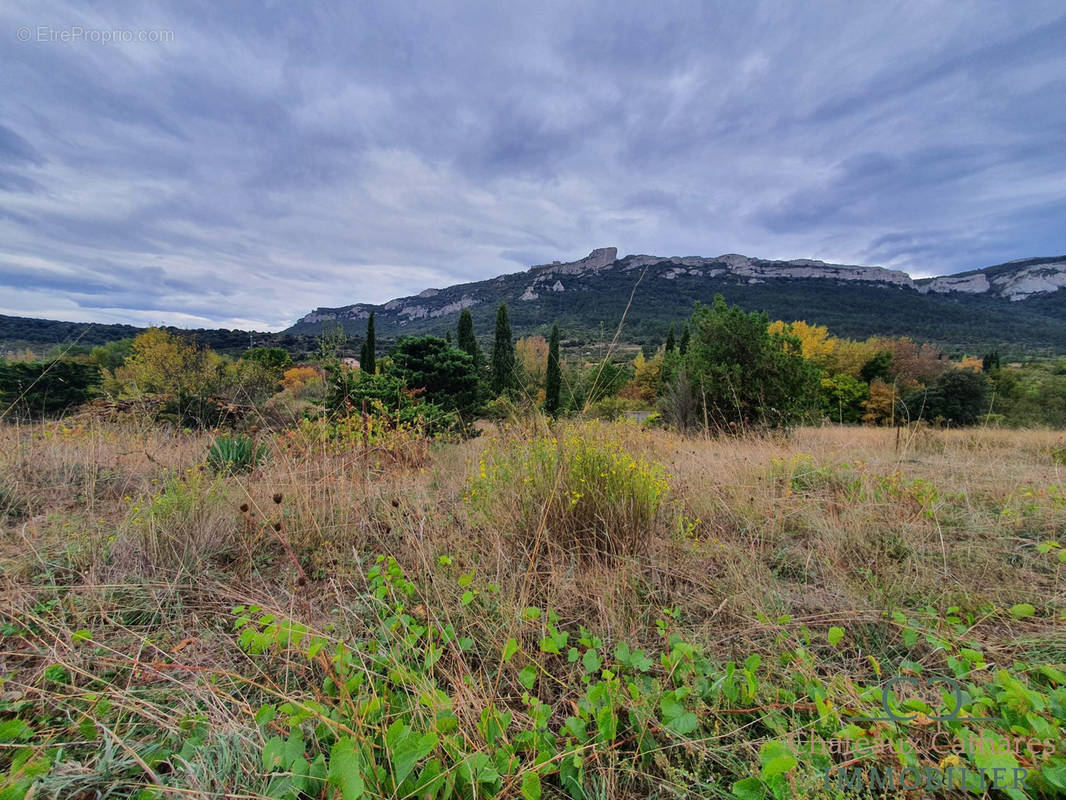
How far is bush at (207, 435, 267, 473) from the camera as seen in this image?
145 inches

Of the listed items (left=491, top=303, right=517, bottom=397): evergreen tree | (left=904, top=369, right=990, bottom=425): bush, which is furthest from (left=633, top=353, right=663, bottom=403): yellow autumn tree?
(left=904, top=369, right=990, bottom=425): bush

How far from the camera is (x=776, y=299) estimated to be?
60.9 meters

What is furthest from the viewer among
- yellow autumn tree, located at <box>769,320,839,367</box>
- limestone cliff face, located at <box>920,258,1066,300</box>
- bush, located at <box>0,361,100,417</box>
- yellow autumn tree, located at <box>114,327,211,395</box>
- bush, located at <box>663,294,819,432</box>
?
limestone cliff face, located at <box>920,258,1066,300</box>

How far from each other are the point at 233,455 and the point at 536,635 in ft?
12.2

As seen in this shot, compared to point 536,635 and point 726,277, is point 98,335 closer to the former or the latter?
point 536,635

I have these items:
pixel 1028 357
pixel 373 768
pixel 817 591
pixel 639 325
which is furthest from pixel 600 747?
pixel 1028 357

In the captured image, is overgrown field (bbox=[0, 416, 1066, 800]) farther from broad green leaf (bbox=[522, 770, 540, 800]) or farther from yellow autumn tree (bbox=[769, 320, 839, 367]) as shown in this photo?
yellow autumn tree (bbox=[769, 320, 839, 367])

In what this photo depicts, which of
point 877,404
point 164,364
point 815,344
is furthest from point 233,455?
point 815,344

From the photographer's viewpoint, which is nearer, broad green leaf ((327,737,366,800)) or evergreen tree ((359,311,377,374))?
broad green leaf ((327,737,366,800))

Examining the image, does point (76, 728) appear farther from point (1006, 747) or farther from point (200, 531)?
point (1006, 747)

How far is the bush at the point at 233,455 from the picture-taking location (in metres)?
3.67

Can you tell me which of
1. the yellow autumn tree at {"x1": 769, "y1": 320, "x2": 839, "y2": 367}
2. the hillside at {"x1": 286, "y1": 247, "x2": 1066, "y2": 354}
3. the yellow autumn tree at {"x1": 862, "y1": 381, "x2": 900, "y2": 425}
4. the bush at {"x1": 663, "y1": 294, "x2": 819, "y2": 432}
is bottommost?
the yellow autumn tree at {"x1": 862, "y1": 381, "x2": 900, "y2": 425}

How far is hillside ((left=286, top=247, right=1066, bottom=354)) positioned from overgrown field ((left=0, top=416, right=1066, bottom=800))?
33079mm

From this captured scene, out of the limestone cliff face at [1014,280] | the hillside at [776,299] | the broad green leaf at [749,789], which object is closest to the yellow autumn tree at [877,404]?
the hillside at [776,299]
